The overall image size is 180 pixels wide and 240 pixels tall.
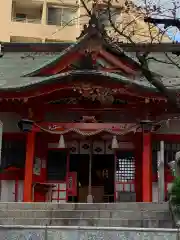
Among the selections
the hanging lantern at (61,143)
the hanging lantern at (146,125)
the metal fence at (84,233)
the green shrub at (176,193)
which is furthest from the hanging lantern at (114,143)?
the metal fence at (84,233)

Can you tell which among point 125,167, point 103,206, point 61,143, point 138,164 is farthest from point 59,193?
point 103,206

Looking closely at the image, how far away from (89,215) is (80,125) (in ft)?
18.2

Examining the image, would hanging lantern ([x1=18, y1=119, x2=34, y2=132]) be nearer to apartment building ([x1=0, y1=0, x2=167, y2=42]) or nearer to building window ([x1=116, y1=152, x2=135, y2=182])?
building window ([x1=116, y1=152, x2=135, y2=182])

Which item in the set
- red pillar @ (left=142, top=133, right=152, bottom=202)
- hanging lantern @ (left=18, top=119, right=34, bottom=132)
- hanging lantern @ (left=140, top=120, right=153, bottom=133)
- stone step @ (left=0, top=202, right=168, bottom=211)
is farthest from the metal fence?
hanging lantern @ (left=140, top=120, right=153, bottom=133)

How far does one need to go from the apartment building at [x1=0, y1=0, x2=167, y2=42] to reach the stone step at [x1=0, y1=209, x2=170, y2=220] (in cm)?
3179

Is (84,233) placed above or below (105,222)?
above

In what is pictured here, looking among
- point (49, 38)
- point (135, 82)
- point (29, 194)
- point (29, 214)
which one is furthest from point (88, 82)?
point (49, 38)

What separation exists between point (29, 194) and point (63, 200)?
166 cm

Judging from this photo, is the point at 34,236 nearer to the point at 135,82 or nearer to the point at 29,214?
the point at 29,214

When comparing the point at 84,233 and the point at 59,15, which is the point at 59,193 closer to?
the point at 84,233

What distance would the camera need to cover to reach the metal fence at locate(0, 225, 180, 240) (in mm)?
7254

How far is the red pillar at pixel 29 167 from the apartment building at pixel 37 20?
26692 millimetres

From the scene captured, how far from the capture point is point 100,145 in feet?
59.2

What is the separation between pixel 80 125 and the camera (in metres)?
16.7
